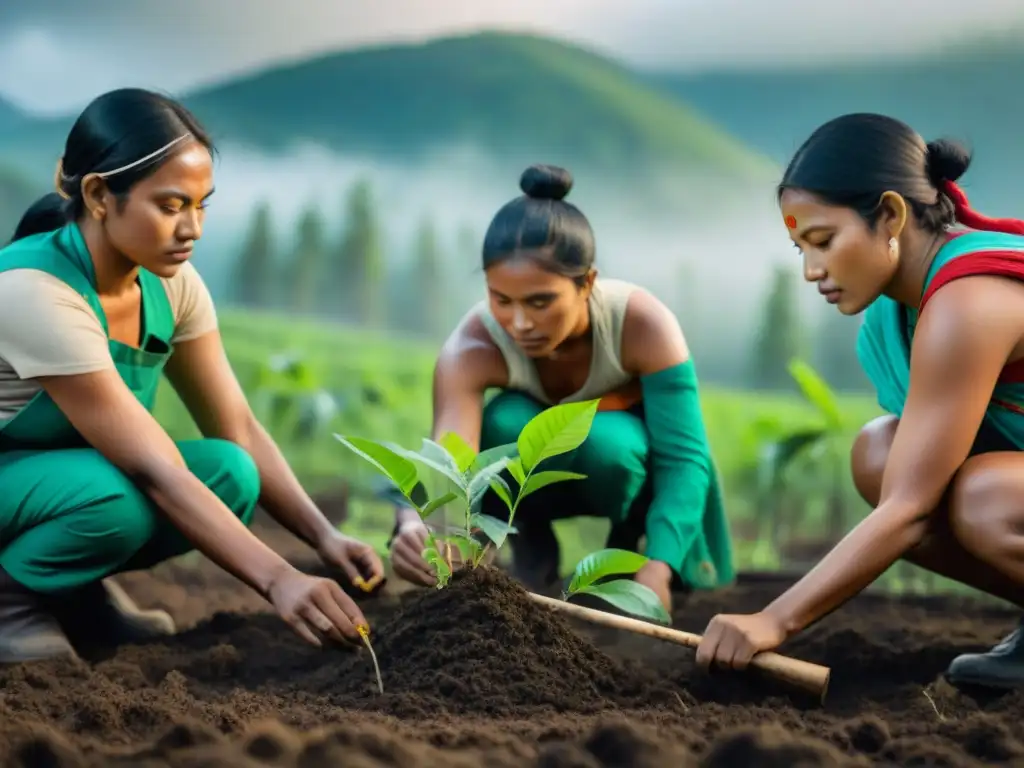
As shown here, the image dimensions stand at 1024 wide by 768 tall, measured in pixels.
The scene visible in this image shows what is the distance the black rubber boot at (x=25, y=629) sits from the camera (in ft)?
6.31

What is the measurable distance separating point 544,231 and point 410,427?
76.1 inches

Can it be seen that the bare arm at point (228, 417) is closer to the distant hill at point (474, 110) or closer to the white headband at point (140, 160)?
the white headband at point (140, 160)

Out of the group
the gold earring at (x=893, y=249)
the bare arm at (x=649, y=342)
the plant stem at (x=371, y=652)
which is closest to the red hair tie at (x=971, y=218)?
the gold earring at (x=893, y=249)

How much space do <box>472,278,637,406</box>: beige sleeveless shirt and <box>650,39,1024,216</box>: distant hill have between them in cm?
207

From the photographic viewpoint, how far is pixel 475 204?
4.37m

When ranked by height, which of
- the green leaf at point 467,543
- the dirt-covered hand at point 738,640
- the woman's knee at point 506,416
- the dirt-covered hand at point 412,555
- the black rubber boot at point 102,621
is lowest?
the black rubber boot at point 102,621

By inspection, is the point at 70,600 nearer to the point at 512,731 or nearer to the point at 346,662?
the point at 346,662

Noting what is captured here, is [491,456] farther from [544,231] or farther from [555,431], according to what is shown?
[544,231]

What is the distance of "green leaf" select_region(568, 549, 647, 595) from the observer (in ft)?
5.52

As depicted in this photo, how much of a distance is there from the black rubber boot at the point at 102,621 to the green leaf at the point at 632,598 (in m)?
0.90

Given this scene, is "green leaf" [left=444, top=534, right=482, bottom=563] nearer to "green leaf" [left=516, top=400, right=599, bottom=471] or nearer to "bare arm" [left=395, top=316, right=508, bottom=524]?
"green leaf" [left=516, top=400, right=599, bottom=471]

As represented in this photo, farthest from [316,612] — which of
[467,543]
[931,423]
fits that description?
[931,423]

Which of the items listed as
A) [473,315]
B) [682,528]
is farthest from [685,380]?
[473,315]

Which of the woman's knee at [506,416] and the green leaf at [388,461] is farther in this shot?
the woman's knee at [506,416]
